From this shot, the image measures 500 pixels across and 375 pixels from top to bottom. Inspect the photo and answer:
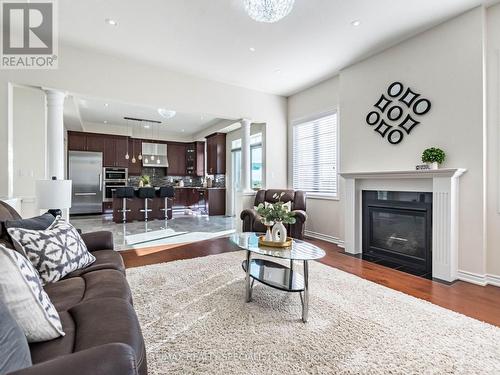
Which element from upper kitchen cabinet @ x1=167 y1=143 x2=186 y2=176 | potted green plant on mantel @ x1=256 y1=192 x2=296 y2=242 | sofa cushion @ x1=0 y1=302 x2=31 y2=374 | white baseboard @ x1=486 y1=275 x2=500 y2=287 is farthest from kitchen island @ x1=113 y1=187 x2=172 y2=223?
white baseboard @ x1=486 y1=275 x2=500 y2=287

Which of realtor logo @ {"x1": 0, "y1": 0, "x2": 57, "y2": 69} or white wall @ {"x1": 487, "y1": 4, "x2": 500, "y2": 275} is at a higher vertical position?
realtor logo @ {"x1": 0, "y1": 0, "x2": 57, "y2": 69}

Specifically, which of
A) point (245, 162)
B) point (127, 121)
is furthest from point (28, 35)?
point (127, 121)

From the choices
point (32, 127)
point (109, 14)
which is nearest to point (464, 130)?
point (109, 14)

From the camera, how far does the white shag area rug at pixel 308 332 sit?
5.06 feet

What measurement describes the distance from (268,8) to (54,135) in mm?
3407

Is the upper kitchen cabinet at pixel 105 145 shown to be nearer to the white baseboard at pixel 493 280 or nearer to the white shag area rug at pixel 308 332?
the white shag area rug at pixel 308 332

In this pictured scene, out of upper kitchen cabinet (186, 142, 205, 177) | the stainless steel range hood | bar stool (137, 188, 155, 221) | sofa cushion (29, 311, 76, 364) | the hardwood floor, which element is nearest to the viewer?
sofa cushion (29, 311, 76, 364)

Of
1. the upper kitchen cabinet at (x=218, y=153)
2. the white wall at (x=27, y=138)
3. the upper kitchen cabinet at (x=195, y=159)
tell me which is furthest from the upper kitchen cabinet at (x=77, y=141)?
the upper kitchen cabinet at (x=218, y=153)

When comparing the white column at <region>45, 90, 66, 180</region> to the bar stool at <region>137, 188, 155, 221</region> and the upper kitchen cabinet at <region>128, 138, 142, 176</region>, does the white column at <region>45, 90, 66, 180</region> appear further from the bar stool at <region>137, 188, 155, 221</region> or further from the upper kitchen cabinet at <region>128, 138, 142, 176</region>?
the upper kitchen cabinet at <region>128, 138, 142, 176</region>

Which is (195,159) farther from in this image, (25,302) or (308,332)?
(25,302)

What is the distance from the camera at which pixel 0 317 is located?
2.52 ft

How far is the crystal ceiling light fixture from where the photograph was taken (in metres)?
2.46

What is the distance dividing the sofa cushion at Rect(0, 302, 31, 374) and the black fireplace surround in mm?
3699

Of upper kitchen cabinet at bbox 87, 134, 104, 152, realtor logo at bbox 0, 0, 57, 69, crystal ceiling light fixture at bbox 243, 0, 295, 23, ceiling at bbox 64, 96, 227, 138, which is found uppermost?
ceiling at bbox 64, 96, 227, 138
